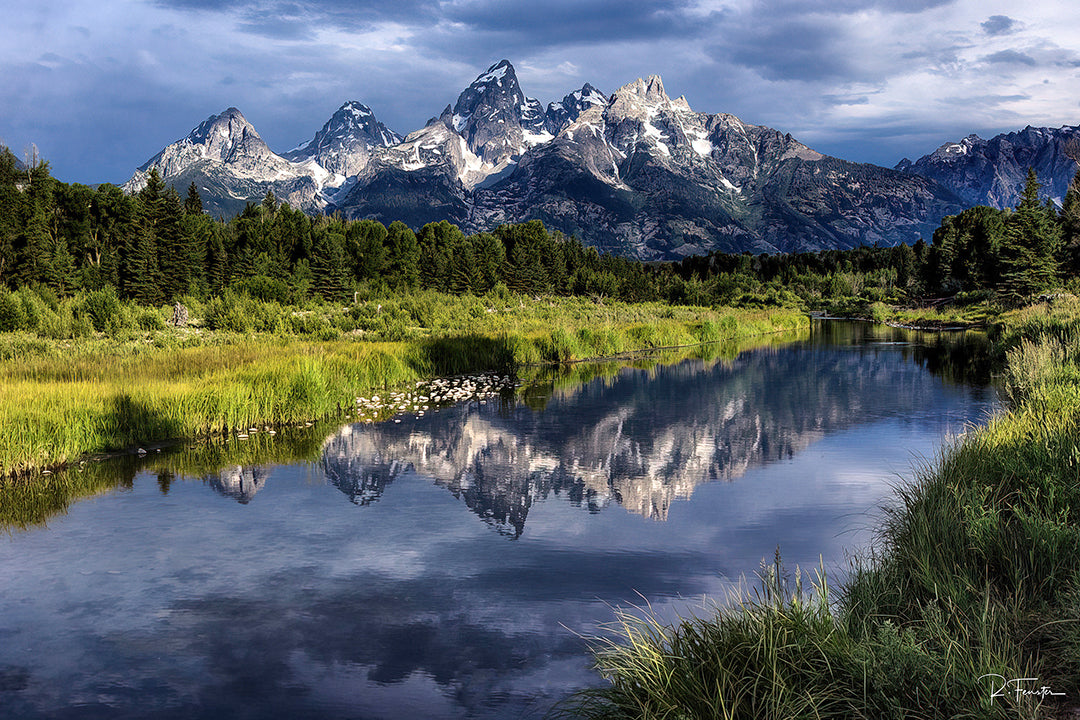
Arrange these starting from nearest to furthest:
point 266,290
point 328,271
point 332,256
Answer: point 266,290, point 328,271, point 332,256

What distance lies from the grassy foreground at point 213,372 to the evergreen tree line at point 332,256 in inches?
1009

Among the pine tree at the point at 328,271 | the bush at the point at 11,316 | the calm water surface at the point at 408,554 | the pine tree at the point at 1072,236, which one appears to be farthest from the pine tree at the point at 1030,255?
the bush at the point at 11,316

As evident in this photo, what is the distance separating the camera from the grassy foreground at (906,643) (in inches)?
206

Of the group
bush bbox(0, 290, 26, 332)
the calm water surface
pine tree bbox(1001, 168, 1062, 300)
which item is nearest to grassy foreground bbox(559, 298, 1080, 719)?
the calm water surface

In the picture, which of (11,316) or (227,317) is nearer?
(11,316)

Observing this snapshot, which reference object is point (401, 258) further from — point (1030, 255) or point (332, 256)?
point (1030, 255)

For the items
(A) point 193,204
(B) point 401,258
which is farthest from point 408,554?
(B) point 401,258

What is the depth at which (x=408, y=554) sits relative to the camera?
11.2 metres

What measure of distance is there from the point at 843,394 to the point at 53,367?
2679 cm

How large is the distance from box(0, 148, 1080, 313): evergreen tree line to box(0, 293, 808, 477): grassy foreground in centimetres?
2563

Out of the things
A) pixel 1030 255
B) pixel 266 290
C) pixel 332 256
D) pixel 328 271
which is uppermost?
pixel 332 256

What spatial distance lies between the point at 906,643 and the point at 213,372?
20596 mm

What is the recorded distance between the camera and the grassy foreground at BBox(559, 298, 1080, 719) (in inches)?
206
